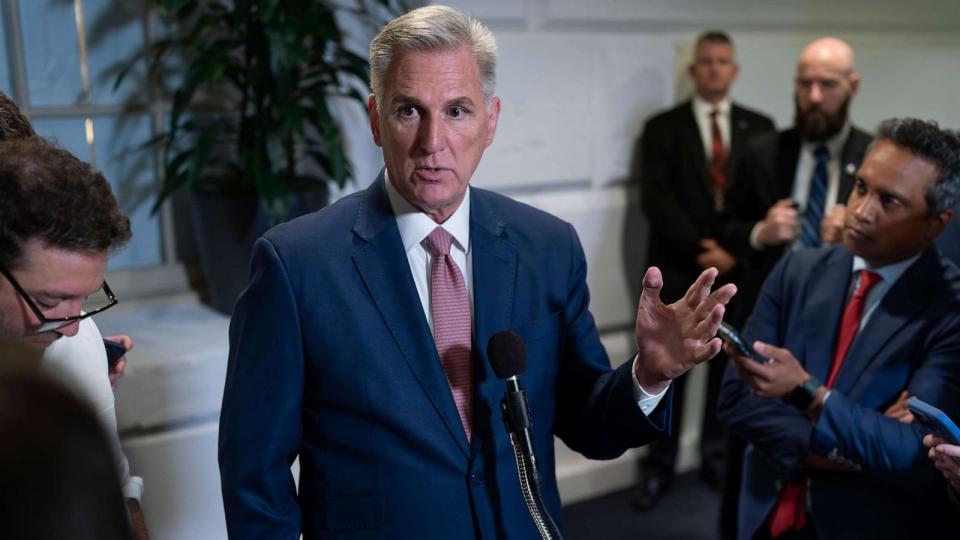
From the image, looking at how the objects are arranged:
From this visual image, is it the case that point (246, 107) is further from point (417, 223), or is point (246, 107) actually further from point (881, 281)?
point (881, 281)

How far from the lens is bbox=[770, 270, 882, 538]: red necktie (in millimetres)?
2135

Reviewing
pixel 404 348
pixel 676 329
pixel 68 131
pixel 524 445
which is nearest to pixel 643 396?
pixel 676 329

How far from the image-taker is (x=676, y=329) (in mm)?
1451

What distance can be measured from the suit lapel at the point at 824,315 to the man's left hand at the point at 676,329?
0.80 m

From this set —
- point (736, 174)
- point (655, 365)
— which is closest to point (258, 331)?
point (655, 365)

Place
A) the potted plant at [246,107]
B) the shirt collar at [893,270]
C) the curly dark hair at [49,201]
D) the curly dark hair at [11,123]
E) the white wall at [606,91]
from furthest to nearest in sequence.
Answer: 1. the white wall at [606,91]
2. the potted plant at [246,107]
3. the shirt collar at [893,270]
4. the curly dark hair at [11,123]
5. the curly dark hair at [49,201]

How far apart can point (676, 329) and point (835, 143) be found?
219 centimetres

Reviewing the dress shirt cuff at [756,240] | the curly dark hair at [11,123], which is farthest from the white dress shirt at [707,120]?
the curly dark hair at [11,123]

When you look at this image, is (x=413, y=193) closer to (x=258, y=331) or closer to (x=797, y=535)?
(x=258, y=331)

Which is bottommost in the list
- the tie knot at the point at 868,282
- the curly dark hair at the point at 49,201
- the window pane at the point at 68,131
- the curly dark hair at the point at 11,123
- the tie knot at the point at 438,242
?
the tie knot at the point at 868,282

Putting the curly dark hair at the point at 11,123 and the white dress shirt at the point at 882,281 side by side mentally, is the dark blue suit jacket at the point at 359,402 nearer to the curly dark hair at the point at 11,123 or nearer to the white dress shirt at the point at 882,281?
the curly dark hair at the point at 11,123

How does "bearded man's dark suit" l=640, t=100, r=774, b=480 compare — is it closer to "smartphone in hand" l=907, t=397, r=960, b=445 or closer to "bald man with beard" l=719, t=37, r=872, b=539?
"bald man with beard" l=719, t=37, r=872, b=539

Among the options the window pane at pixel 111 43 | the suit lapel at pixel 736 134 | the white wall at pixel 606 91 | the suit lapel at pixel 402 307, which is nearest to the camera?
the suit lapel at pixel 402 307

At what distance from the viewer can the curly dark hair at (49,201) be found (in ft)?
3.84
